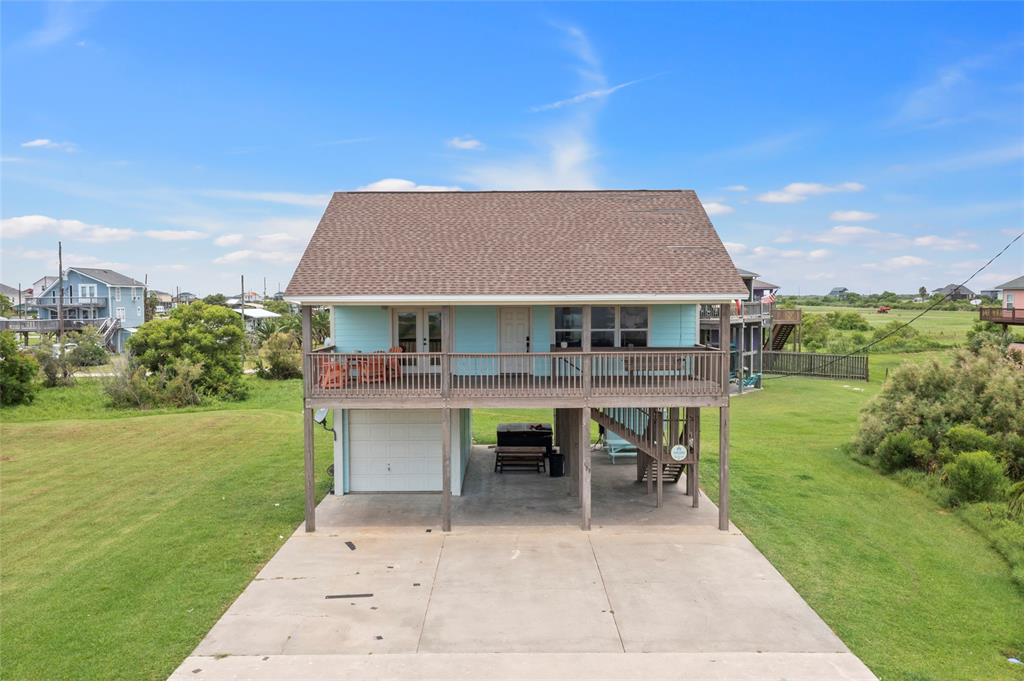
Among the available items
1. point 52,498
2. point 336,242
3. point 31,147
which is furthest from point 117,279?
point 336,242

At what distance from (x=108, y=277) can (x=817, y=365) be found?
63.0 metres

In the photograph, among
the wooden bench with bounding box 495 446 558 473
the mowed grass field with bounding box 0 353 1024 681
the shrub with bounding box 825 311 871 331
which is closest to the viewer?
the mowed grass field with bounding box 0 353 1024 681

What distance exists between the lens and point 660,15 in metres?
27.6

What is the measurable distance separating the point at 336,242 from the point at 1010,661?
48.2ft

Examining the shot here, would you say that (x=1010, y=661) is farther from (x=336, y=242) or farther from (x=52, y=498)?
(x=52, y=498)

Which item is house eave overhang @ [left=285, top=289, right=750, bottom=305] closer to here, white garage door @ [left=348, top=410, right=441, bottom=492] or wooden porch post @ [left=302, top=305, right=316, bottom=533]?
wooden porch post @ [left=302, top=305, right=316, bottom=533]

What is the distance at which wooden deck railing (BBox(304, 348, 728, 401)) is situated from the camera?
44.0ft

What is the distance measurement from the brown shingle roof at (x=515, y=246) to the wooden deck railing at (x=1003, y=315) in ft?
87.2

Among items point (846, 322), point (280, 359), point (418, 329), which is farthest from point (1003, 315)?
point (280, 359)

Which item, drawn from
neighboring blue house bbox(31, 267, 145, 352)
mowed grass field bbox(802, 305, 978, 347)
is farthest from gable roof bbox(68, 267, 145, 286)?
mowed grass field bbox(802, 305, 978, 347)

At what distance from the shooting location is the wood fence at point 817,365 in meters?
37.6

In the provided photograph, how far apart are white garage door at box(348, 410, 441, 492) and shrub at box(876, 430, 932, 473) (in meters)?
12.8

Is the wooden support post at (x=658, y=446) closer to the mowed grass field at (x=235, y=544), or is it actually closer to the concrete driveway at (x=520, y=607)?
the concrete driveway at (x=520, y=607)

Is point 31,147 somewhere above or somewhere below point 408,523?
above
